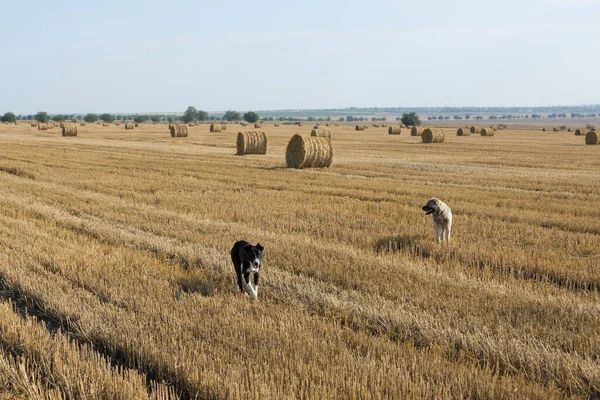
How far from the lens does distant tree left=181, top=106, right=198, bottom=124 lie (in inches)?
5999

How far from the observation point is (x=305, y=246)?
9617mm

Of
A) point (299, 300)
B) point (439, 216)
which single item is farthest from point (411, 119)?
point (299, 300)

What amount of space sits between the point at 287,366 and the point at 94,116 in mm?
165309

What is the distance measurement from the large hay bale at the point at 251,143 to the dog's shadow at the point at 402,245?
23220mm

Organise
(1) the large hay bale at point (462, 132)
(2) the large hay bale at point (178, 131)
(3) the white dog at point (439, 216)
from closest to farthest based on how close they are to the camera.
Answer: (3) the white dog at point (439, 216) → (2) the large hay bale at point (178, 131) → (1) the large hay bale at point (462, 132)

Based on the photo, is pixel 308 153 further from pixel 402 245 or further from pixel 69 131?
pixel 69 131

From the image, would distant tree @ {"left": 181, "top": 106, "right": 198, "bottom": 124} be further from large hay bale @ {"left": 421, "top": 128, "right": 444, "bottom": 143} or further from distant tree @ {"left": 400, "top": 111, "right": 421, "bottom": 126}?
large hay bale @ {"left": 421, "top": 128, "right": 444, "bottom": 143}

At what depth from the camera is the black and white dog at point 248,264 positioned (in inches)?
270

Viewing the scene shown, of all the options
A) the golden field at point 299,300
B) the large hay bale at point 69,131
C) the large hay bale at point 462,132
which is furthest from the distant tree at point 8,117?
the golden field at point 299,300

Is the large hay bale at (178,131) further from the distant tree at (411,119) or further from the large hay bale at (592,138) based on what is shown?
the distant tree at (411,119)

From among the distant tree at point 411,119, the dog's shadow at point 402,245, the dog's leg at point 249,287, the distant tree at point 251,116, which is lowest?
the dog's shadow at point 402,245

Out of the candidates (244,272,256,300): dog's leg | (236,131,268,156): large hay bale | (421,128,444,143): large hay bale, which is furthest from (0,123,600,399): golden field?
(421,128,444,143): large hay bale

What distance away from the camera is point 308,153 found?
81.8 feet

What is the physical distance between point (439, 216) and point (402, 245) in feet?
2.68
